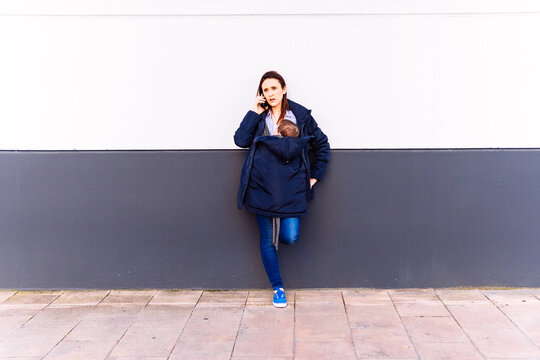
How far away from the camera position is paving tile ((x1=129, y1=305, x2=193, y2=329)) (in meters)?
3.92

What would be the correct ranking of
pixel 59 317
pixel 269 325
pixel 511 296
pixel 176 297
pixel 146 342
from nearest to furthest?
pixel 146 342
pixel 269 325
pixel 59 317
pixel 511 296
pixel 176 297

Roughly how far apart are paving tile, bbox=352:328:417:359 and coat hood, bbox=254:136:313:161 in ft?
4.45

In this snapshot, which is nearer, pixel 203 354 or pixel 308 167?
pixel 203 354

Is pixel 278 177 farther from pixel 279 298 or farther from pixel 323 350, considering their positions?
pixel 323 350

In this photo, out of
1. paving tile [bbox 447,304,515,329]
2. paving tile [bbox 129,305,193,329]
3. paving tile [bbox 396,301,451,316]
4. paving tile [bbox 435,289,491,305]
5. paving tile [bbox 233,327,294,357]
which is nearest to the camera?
paving tile [bbox 233,327,294,357]

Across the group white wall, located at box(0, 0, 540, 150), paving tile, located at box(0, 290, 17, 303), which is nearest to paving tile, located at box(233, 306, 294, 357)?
white wall, located at box(0, 0, 540, 150)

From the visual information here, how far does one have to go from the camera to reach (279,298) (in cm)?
425

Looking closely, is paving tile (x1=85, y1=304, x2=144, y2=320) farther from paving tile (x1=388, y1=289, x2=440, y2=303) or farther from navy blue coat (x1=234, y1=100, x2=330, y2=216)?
paving tile (x1=388, y1=289, x2=440, y2=303)

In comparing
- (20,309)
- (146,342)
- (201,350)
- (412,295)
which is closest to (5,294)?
(20,309)

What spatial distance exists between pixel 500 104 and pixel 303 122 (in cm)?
166

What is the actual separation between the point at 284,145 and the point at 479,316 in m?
1.91

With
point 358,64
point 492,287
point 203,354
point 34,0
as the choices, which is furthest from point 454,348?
point 34,0

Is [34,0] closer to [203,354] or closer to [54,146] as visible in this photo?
[54,146]

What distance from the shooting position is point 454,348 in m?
3.46
